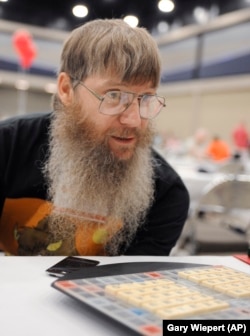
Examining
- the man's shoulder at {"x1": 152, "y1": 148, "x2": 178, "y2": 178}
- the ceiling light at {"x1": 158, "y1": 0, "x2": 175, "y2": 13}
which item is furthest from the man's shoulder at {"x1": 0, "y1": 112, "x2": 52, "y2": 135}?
the ceiling light at {"x1": 158, "y1": 0, "x2": 175, "y2": 13}

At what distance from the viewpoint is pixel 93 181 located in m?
1.26

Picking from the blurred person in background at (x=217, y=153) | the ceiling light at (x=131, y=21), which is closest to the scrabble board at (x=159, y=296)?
the ceiling light at (x=131, y=21)

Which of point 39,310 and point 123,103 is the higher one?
point 123,103

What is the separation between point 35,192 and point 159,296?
0.72 metres

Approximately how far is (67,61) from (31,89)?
1404 cm

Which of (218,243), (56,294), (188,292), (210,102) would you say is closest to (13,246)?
(56,294)

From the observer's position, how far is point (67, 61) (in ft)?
4.17

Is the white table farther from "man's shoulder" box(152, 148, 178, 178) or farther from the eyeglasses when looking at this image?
"man's shoulder" box(152, 148, 178, 178)

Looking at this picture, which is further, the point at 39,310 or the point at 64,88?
the point at 64,88

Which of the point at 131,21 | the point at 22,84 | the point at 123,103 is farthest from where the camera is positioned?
the point at 22,84

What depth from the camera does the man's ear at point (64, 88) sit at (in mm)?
1272

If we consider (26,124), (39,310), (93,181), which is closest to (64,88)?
(26,124)

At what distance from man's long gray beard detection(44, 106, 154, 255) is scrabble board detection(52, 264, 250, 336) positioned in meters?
0.50

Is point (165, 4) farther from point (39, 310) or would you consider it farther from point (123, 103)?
point (39, 310)
